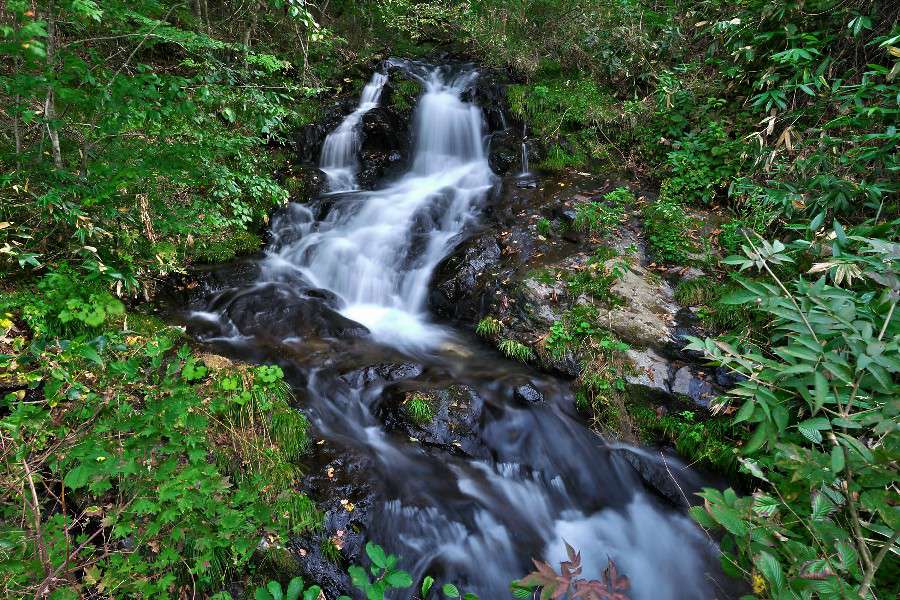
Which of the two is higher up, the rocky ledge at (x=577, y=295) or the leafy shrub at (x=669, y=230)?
the leafy shrub at (x=669, y=230)

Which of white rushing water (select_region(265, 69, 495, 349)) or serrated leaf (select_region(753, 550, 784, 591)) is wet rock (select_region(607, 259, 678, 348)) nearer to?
white rushing water (select_region(265, 69, 495, 349))

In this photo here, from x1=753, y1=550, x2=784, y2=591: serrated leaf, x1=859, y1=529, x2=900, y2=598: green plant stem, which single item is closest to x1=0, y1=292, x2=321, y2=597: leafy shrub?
x1=753, y1=550, x2=784, y2=591: serrated leaf

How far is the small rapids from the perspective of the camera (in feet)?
11.4

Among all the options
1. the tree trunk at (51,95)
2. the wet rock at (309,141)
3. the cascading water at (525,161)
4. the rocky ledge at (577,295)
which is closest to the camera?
the tree trunk at (51,95)

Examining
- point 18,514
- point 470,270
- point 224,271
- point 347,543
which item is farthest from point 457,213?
point 18,514

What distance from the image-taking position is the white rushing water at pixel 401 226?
6664mm

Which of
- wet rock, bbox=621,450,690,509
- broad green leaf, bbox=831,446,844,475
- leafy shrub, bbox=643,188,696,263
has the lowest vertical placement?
wet rock, bbox=621,450,690,509

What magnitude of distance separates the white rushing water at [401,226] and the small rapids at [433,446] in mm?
31

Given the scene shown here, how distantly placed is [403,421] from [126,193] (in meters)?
4.09

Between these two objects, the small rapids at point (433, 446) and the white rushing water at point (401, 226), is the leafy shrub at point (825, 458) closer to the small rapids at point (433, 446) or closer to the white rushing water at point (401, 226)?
the small rapids at point (433, 446)

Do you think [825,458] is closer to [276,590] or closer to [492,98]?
[276,590]

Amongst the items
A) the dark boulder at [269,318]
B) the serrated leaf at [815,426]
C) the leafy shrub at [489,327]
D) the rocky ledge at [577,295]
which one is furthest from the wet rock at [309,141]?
the serrated leaf at [815,426]

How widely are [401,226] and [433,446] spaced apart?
14.9ft

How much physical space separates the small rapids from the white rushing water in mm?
31
